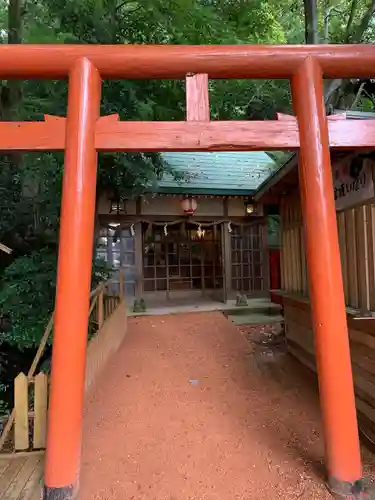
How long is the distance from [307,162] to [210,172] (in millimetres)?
8902

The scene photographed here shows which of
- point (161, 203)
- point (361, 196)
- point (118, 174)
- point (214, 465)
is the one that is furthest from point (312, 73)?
point (161, 203)

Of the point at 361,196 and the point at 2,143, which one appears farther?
the point at 361,196

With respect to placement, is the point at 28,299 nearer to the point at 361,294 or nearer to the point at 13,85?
the point at 13,85

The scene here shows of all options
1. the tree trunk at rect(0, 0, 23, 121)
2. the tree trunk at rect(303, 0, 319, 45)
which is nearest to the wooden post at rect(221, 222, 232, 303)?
the tree trunk at rect(303, 0, 319, 45)

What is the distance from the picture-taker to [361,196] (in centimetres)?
414

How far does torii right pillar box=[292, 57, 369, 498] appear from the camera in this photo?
3053mm

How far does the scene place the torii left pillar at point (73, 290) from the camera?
3.01 meters

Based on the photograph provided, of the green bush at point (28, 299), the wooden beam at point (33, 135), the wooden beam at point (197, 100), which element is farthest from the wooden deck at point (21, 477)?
the wooden beam at point (197, 100)

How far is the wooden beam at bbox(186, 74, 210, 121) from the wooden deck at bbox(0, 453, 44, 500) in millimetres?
3760

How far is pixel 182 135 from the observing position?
3.40m

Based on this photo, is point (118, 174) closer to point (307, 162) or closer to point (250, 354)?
point (250, 354)

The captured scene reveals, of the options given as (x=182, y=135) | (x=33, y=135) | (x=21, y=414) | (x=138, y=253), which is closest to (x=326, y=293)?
(x=182, y=135)

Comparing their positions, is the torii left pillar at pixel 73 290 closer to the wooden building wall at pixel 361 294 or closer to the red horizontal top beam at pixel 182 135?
the red horizontal top beam at pixel 182 135

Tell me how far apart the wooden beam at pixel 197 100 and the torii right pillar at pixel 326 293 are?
35.6 inches
